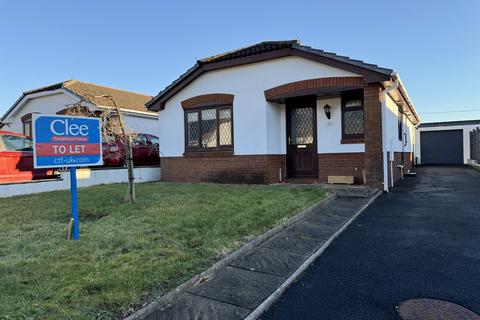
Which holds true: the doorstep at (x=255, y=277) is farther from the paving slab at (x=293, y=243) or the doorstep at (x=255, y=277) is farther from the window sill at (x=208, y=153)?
the window sill at (x=208, y=153)

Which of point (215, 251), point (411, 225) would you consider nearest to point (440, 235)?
point (411, 225)

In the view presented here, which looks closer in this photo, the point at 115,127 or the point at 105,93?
the point at 115,127

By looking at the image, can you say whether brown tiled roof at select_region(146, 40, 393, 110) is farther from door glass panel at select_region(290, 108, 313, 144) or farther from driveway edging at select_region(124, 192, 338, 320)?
driveway edging at select_region(124, 192, 338, 320)

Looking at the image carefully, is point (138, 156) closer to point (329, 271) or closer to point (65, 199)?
point (65, 199)

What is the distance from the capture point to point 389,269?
4.64 m

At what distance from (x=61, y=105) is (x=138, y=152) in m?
7.25

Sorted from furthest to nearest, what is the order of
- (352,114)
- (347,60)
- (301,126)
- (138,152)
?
(138,152) < (301,126) < (352,114) < (347,60)

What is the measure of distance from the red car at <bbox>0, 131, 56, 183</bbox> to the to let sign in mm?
6120

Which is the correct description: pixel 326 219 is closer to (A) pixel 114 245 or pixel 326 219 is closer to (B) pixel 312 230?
(B) pixel 312 230

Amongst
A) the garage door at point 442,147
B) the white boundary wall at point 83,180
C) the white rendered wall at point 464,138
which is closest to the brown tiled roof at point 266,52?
the white boundary wall at point 83,180

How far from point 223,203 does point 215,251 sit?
3211 mm

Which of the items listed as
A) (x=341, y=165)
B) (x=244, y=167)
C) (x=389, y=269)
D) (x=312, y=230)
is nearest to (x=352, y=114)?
(x=341, y=165)

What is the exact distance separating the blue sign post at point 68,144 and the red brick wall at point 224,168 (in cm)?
658

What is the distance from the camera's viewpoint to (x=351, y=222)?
7.18 meters
